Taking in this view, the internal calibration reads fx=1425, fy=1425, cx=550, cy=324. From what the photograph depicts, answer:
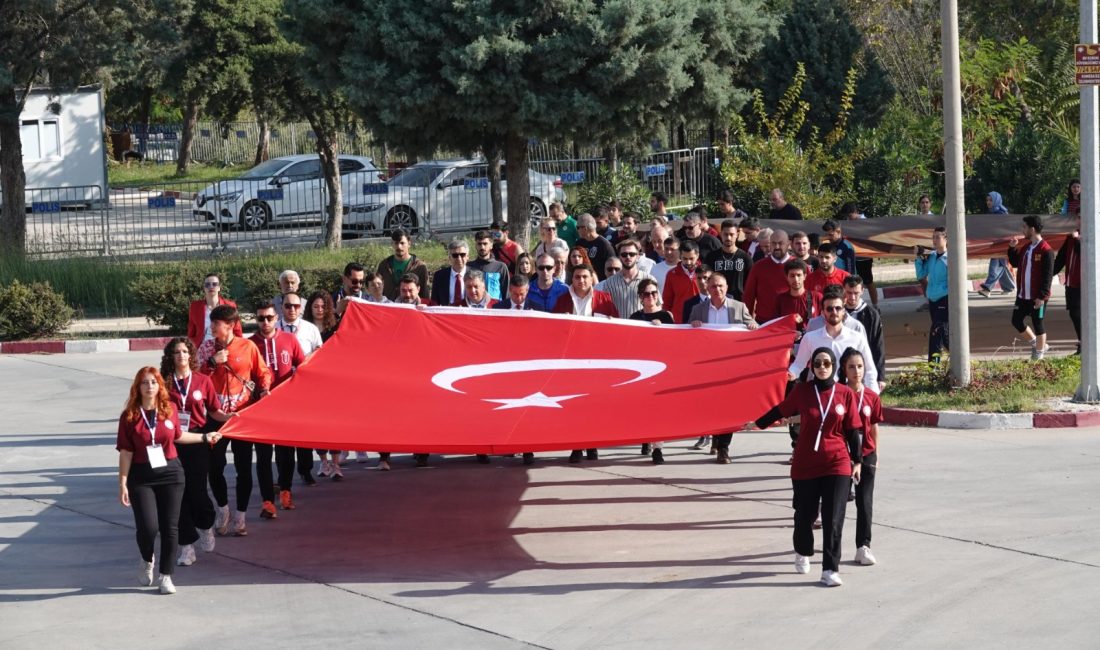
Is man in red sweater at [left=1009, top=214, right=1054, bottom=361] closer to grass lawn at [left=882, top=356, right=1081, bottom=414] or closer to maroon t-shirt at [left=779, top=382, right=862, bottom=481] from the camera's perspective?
grass lawn at [left=882, top=356, right=1081, bottom=414]

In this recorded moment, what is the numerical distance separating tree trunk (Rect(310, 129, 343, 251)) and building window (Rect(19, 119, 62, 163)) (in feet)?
59.0

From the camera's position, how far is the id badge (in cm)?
972

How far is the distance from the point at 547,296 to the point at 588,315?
1.97 feet

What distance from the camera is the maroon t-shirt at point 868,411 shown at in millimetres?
9797

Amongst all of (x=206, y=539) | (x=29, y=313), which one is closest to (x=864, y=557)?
(x=206, y=539)

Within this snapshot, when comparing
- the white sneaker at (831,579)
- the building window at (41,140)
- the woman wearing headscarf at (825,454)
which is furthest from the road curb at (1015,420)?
the building window at (41,140)

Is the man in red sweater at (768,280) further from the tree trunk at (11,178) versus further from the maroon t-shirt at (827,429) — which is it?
the tree trunk at (11,178)

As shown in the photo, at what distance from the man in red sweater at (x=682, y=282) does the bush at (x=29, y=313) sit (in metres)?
12.2

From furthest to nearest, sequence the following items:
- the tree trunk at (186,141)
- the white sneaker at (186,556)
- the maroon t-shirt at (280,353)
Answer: the tree trunk at (186,141) < the maroon t-shirt at (280,353) < the white sneaker at (186,556)

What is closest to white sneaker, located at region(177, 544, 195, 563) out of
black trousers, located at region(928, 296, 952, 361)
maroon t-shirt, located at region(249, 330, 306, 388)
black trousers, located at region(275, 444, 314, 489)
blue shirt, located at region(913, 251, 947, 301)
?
black trousers, located at region(275, 444, 314, 489)

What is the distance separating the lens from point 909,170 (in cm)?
3225

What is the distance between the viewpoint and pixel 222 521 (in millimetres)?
11570

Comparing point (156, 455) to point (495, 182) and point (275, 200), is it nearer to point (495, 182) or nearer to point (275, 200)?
point (495, 182)

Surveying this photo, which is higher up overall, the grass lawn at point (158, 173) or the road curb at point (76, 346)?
the grass lawn at point (158, 173)
